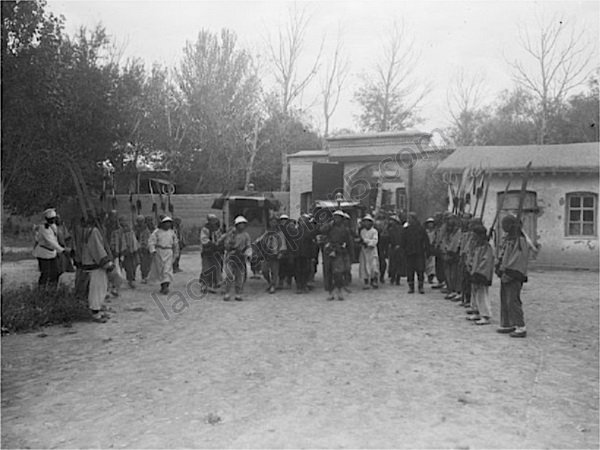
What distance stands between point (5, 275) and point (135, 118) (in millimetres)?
12496

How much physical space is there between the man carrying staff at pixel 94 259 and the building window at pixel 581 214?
1539 centimetres

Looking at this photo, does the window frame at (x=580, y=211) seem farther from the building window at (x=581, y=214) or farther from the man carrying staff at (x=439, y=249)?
the man carrying staff at (x=439, y=249)

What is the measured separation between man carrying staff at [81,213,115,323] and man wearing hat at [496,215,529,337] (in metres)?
6.03

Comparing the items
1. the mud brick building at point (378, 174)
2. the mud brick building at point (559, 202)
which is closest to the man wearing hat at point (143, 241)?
the mud brick building at point (378, 174)

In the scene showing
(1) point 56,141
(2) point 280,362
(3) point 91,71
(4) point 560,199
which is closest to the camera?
(2) point 280,362

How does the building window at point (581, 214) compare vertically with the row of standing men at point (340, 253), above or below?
above

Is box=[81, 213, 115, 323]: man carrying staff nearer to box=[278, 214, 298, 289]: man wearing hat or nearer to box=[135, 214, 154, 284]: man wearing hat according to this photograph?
box=[278, 214, 298, 289]: man wearing hat

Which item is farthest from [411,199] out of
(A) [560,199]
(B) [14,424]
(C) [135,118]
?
(B) [14,424]

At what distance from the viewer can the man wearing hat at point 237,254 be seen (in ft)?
39.4

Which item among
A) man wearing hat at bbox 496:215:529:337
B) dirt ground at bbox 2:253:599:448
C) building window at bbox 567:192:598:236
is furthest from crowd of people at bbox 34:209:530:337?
building window at bbox 567:192:598:236

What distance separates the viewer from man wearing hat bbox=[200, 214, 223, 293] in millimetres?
12688

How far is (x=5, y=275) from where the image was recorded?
15.9 metres

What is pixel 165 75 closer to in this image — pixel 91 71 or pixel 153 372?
pixel 91 71

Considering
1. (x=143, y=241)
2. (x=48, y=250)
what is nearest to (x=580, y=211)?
(x=143, y=241)
